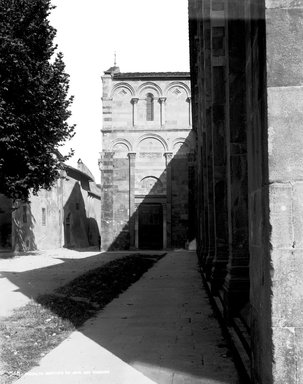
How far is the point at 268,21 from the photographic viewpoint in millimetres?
2943

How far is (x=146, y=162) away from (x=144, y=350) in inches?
1034

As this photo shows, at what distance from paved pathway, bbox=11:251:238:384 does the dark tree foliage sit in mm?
11802

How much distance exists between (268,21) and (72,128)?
1809 cm

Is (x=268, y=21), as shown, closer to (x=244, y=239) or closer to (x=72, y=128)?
(x=244, y=239)

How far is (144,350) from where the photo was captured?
4.97 metres

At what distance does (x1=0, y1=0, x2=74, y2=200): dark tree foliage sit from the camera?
690 inches

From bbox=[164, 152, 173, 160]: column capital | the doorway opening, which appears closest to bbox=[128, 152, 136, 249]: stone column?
the doorway opening

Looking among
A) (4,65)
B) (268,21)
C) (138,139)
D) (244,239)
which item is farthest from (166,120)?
(268,21)

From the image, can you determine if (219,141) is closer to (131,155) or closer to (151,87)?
(131,155)

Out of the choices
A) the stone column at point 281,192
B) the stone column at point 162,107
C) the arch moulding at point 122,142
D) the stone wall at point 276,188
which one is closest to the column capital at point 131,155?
the arch moulding at point 122,142

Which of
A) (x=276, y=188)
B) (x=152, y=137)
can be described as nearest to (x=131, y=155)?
(x=152, y=137)

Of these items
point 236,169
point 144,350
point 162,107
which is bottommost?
point 144,350

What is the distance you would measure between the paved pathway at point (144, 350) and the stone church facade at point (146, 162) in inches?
869

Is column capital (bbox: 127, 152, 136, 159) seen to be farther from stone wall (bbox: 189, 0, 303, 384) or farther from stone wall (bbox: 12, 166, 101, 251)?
stone wall (bbox: 189, 0, 303, 384)
